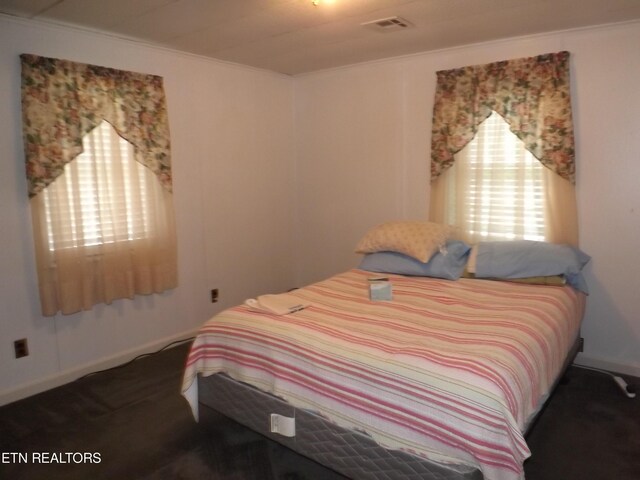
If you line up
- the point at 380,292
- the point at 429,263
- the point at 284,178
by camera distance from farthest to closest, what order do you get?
the point at 284,178 < the point at 429,263 < the point at 380,292

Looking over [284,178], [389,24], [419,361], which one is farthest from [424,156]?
[419,361]

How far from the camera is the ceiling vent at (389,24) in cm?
278

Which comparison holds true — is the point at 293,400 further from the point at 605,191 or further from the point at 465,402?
the point at 605,191

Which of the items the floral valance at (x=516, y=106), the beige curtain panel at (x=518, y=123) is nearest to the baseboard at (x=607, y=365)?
the beige curtain panel at (x=518, y=123)

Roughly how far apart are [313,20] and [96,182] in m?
1.71

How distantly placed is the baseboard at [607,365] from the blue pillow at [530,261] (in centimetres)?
57

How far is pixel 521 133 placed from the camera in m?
3.18

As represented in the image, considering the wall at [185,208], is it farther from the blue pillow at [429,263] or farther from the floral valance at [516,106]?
the floral valance at [516,106]

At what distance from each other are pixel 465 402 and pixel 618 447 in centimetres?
123

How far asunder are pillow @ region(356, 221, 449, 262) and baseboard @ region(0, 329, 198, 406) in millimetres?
A: 1687

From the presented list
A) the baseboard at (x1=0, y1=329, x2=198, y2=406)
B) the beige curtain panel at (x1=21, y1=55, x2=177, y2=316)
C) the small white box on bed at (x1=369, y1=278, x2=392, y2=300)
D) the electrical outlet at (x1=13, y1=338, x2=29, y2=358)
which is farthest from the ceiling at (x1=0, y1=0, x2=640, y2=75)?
the baseboard at (x1=0, y1=329, x2=198, y2=406)

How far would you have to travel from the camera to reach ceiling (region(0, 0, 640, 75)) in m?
2.51

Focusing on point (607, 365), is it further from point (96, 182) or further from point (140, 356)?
point (96, 182)

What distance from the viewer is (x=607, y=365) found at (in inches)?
123
